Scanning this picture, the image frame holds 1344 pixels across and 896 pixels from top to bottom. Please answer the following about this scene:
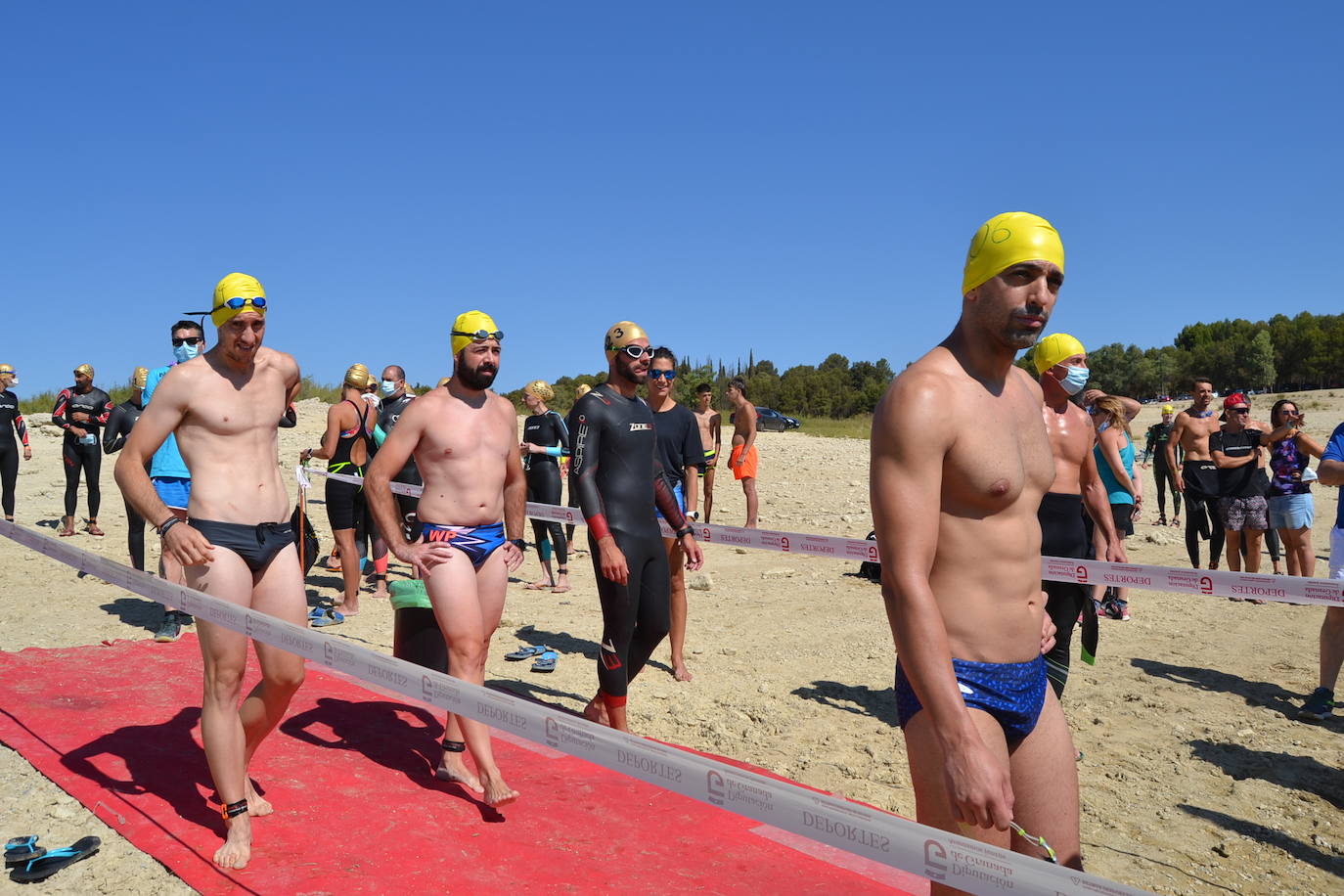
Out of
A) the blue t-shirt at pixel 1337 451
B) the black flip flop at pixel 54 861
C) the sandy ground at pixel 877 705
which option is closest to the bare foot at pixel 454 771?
the sandy ground at pixel 877 705

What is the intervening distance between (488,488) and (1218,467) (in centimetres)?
819

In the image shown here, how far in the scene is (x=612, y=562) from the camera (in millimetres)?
5184

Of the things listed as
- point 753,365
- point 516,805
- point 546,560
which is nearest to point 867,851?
point 516,805

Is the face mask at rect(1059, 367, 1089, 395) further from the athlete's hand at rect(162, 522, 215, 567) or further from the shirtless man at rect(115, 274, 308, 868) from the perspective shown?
the athlete's hand at rect(162, 522, 215, 567)

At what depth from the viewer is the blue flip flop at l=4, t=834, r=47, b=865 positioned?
368cm

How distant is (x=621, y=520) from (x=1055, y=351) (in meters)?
2.46

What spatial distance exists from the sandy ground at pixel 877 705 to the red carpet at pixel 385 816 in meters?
0.23

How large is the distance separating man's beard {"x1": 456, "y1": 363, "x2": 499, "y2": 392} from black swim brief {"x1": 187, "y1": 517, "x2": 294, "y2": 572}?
1.12m

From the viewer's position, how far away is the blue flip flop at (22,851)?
3682 mm

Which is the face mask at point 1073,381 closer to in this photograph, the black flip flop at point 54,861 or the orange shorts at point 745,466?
the black flip flop at point 54,861

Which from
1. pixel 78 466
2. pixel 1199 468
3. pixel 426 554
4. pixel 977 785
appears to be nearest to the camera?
pixel 977 785

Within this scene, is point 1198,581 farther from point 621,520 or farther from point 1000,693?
point 1000,693

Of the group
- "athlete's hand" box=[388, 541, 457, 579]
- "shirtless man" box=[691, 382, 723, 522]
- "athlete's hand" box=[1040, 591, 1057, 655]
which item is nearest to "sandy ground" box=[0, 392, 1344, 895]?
"athlete's hand" box=[388, 541, 457, 579]

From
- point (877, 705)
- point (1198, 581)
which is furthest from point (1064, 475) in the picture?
point (877, 705)
